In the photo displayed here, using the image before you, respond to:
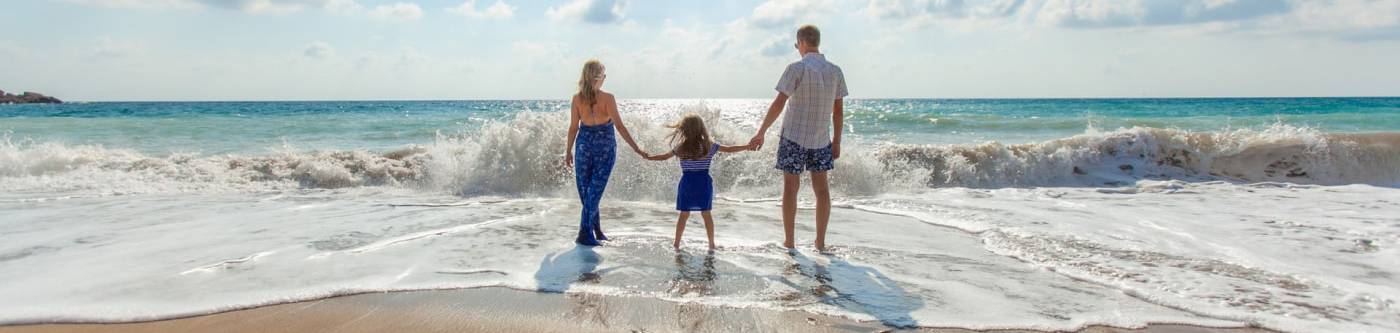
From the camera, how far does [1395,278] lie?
4.74 metres

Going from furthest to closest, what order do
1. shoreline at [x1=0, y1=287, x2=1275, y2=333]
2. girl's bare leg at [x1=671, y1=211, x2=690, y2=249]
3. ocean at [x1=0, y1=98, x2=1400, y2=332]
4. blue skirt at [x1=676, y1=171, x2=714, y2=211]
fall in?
girl's bare leg at [x1=671, y1=211, x2=690, y2=249] → blue skirt at [x1=676, y1=171, x2=714, y2=211] → ocean at [x1=0, y1=98, x2=1400, y2=332] → shoreline at [x1=0, y1=287, x2=1275, y2=333]

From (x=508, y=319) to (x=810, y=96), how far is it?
2410 mm

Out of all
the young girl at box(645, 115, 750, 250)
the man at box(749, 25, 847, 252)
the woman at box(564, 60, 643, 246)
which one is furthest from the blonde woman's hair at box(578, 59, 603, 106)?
the man at box(749, 25, 847, 252)

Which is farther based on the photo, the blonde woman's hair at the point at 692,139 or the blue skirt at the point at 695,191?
the blue skirt at the point at 695,191

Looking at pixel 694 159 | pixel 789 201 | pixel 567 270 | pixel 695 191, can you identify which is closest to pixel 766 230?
pixel 789 201

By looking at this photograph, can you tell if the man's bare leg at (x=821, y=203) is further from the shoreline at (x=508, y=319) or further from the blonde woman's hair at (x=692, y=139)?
the shoreline at (x=508, y=319)

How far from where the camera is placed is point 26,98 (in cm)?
6700

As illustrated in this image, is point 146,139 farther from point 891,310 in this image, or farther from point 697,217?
point 891,310

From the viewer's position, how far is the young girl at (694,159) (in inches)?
200

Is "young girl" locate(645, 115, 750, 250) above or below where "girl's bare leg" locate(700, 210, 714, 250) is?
above

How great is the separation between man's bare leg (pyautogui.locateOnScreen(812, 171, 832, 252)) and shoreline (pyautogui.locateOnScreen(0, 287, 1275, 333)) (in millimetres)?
1654

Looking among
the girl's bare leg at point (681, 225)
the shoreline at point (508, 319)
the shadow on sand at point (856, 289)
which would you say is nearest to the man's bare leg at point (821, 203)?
the shadow on sand at point (856, 289)

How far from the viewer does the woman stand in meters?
5.31

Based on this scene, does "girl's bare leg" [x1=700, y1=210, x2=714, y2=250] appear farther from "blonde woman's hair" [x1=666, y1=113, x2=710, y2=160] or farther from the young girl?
"blonde woman's hair" [x1=666, y1=113, x2=710, y2=160]
